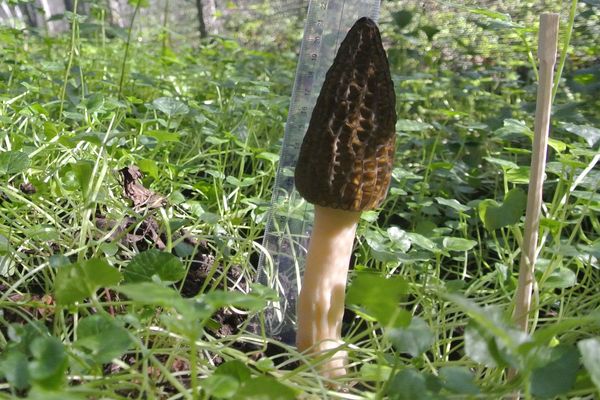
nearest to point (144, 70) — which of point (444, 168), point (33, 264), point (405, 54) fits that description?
point (405, 54)

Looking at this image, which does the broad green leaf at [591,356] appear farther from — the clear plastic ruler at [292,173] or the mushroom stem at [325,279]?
the clear plastic ruler at [292,173]

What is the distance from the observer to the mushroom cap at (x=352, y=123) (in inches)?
38.9

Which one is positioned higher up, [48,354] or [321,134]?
[321,134]

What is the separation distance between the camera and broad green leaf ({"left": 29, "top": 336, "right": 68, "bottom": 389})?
2.28ft

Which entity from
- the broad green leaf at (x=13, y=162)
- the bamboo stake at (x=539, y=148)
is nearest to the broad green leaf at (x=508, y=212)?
the bamboo stake at (x=539, y=148)

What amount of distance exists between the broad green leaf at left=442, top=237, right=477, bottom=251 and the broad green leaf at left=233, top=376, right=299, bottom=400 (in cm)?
57

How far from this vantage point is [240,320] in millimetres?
1225

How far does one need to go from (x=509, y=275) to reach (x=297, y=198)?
38 centimetres

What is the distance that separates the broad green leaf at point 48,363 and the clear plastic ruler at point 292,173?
48 centimetres

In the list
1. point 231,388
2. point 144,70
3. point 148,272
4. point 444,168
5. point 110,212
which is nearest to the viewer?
point 231,388

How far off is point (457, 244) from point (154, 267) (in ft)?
1.68

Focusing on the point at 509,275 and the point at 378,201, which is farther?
the point at 509,275

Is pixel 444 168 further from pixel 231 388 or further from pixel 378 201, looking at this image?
pixel 231 388

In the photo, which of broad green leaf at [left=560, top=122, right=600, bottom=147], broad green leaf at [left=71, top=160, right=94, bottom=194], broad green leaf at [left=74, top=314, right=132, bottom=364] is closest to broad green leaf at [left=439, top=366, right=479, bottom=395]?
broad green leaf at [left=74, top=314, right=132, bottom=364]
